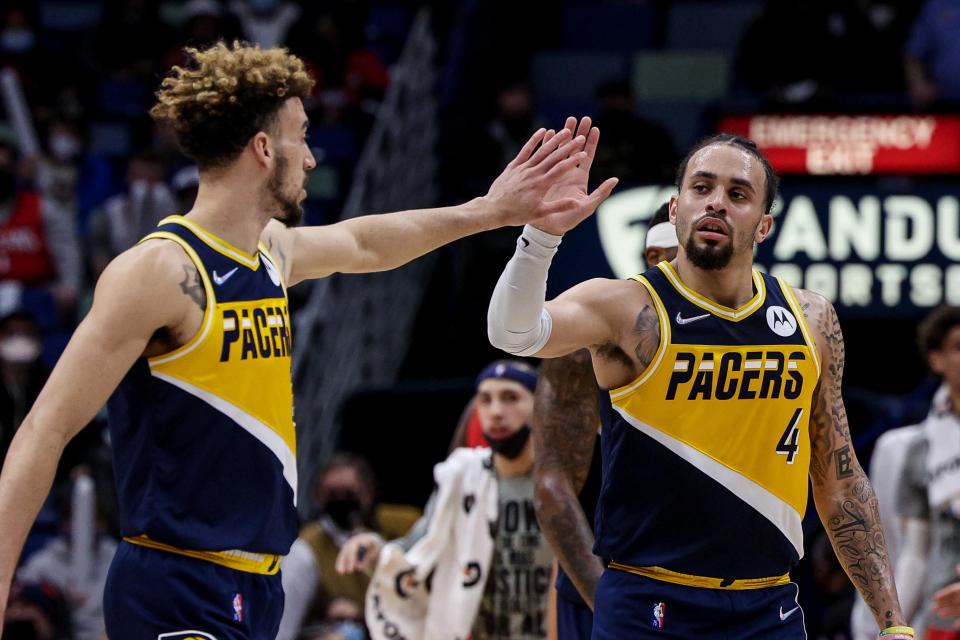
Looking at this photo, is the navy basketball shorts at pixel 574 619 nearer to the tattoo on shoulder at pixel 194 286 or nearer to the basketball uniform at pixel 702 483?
the basketball uniform at pixel 702 483

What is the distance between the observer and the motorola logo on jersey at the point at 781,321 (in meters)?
4.73

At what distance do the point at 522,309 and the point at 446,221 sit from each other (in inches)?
25.4

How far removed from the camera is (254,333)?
4344 millimetres

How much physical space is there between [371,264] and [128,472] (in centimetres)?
113

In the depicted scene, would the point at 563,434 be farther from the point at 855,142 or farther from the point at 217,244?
the point at 855,142

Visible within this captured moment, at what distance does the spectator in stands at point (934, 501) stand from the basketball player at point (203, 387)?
12.1 feet

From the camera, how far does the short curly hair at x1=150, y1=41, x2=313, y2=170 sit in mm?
4422

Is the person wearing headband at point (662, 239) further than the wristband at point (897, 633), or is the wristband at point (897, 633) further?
the person wearing headband at point (662, 239)

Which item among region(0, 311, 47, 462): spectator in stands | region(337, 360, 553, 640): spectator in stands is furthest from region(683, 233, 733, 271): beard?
region(0, 311, 47, 462): spectator in stands

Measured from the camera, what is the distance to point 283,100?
179 inches

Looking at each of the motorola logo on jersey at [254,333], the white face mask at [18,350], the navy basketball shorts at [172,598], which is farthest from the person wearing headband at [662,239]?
the white face mask at [18,350]

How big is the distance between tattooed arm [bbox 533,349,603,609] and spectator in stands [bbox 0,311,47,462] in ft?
19.0

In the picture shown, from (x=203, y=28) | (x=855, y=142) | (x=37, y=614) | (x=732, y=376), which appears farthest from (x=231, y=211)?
(x=203, y=28)

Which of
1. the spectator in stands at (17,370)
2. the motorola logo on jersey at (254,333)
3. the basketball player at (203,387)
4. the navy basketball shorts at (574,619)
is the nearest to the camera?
the basketball player at (203,387)
